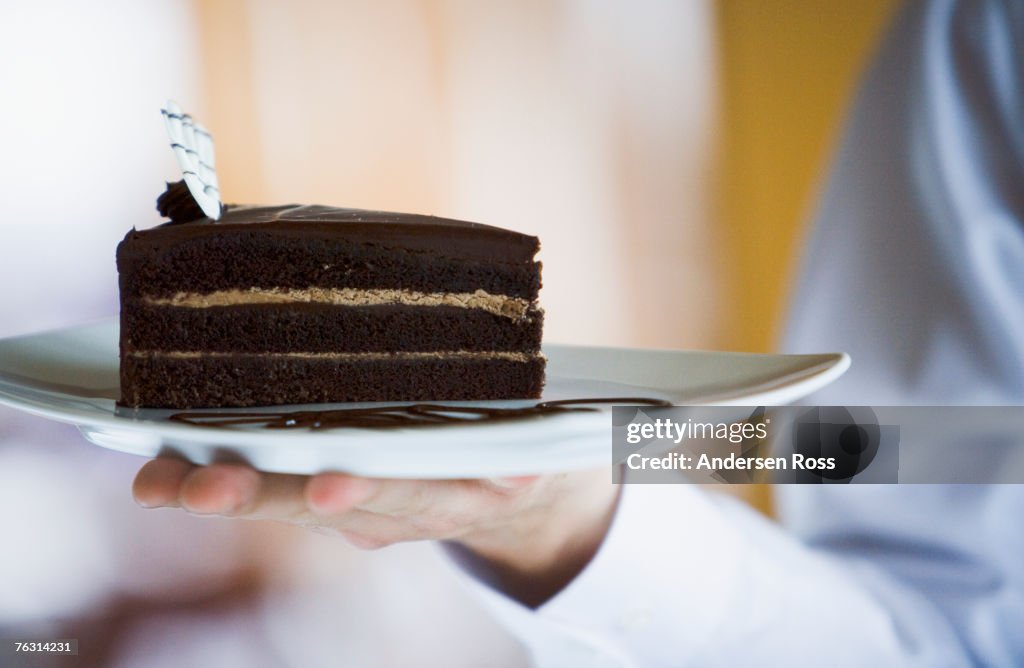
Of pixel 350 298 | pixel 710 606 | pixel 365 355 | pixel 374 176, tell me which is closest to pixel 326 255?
pixel 350 298

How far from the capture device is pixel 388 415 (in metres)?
1.06

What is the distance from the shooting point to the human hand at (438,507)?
82cm

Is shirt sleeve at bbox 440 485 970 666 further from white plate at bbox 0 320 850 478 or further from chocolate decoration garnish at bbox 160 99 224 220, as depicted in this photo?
chocolate decoration garnish at bbox 160 99 224 220

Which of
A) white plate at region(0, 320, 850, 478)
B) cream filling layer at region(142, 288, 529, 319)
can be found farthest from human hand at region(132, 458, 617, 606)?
cream filling layer at region(142, 288, 529, 319)

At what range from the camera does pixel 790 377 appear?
103cm

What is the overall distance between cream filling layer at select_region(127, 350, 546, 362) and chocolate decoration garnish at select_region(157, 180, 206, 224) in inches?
9.3

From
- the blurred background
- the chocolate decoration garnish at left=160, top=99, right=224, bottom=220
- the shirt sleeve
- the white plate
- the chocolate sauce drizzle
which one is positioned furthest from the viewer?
the blurred background

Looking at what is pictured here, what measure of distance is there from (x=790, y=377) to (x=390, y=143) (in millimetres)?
1765

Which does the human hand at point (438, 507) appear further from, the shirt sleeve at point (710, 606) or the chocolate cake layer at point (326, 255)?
the chocolate cake layer at point (326, 255)

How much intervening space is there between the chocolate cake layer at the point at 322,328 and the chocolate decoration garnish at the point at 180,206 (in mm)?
170

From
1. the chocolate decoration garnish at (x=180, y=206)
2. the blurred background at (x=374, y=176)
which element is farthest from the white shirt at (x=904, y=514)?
the chocolate decoration garnish at (x=180, y=206)

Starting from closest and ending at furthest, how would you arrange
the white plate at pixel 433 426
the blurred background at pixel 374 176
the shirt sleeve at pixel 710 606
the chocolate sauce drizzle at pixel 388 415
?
1. the white plate at pixel 433 426
2. the chocolate sauce drizzle at pixel 388 415
3. the shirt sleeve at pixel 710 606
4. the blurred background at pixel 374 176

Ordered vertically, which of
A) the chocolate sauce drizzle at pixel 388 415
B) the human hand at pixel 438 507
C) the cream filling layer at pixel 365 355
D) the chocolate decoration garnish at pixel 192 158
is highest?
the chocolate decoration garnish at pixel 192 158

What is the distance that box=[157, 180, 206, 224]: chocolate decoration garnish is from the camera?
131 cm
